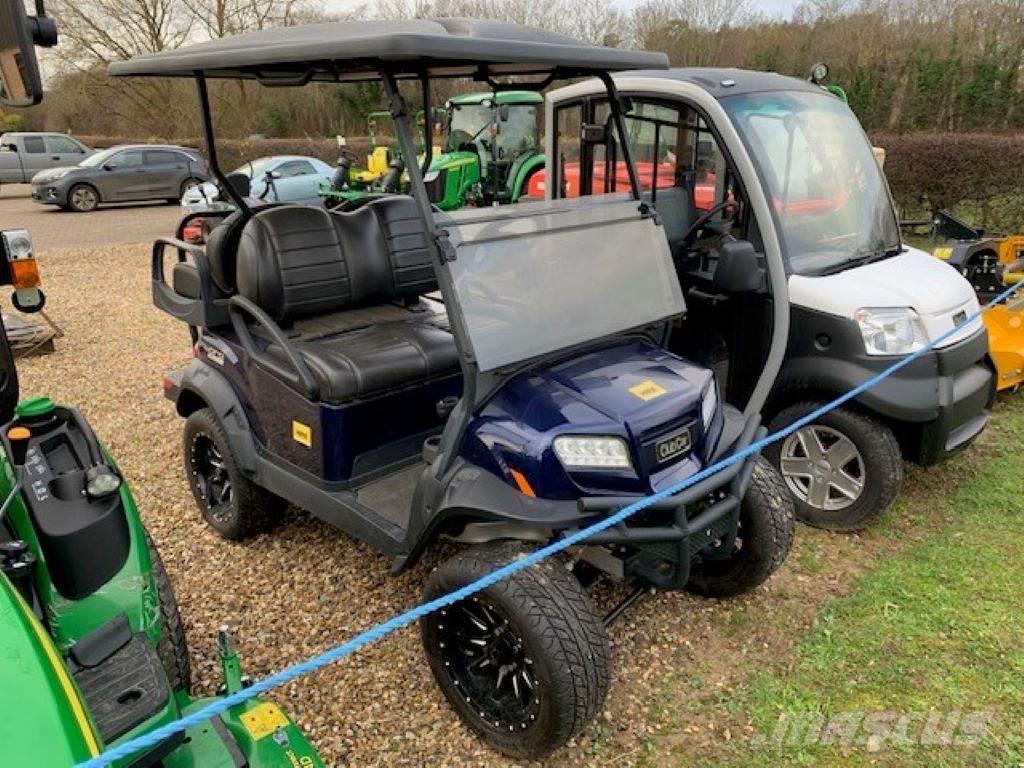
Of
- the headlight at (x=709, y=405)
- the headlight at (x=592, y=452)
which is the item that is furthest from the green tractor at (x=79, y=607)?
the headlight at (x=709, y=405)

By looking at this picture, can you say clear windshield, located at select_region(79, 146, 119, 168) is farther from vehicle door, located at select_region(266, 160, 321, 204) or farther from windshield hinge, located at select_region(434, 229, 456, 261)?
windshield hinge, located at select_region(434, 229, 456, 261)

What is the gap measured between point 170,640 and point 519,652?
1017 millimetres

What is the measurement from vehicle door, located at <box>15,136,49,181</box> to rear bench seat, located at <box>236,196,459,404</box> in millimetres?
19440

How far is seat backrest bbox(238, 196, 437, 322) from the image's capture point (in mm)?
3281

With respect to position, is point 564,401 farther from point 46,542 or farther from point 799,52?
point 799,52

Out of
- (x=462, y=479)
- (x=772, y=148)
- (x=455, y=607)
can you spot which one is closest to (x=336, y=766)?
(x=455, y=607)

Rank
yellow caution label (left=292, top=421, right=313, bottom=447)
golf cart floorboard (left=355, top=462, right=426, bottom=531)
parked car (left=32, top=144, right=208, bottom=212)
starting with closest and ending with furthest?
golf cart floorboard (left=355, top=462, right=426, bottom=531) < yellow caution label (left=292, top=421, right=313, bottom=447) < parked car (left=32, top=144, right=208, bottom=212)

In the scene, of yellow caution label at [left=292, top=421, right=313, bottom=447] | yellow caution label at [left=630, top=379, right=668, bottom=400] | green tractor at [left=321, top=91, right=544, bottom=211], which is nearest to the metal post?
yellow caution label at [left=292, top=421, right=313, bottom=447]

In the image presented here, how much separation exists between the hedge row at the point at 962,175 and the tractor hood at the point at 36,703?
9.71m

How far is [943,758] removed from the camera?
7.70 feet

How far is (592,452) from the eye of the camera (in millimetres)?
2215

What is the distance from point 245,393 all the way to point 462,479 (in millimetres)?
1437

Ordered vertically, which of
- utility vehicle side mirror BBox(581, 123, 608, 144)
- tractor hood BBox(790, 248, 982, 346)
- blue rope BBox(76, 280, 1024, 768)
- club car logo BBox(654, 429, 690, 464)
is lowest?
blue rope BBox(76, 280, 1024, 768)

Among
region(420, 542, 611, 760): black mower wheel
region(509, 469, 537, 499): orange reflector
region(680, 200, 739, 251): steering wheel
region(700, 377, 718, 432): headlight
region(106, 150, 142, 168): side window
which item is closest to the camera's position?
region(420, 542, 611, 760): black mower wheel
